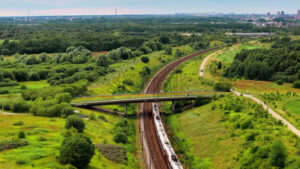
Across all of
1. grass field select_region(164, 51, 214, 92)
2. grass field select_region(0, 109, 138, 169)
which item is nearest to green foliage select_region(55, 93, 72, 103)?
grass field select_region(0, 109, 138, 169)

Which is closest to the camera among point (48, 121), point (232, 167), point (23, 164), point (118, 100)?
point (23, 164)

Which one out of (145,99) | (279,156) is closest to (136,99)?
(145,99)

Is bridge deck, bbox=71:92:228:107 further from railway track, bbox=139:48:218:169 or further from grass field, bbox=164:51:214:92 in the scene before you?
grass field, bbox=164:51:214:92

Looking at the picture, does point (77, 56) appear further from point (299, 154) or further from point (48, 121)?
point (299, 154)

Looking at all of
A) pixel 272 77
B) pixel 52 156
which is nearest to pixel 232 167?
pixel 52 156

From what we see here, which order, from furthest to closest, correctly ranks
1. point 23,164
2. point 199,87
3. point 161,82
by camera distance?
1. point 161,82
2. point 199,87
3. point 23,164
